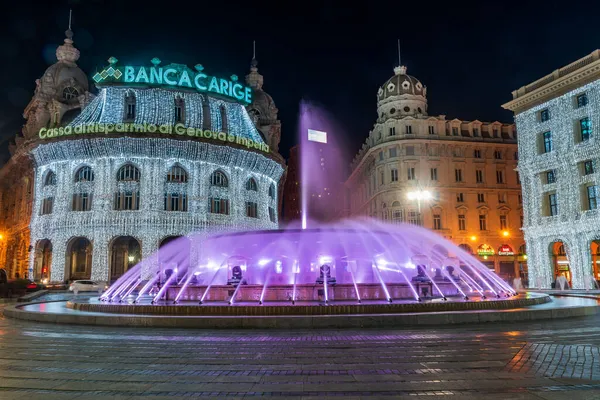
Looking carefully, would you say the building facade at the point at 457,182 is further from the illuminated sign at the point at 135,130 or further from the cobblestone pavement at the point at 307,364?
the cobblestone pavement at the point at 307,364

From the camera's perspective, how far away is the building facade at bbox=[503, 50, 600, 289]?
39812 mm

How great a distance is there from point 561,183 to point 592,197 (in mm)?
3021

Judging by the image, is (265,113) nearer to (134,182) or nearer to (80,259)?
(134,182)

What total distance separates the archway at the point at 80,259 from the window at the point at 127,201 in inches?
218

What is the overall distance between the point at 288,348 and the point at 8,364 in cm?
540

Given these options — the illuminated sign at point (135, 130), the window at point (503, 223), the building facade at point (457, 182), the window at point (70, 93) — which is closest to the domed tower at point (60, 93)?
the window at point (70, 93)

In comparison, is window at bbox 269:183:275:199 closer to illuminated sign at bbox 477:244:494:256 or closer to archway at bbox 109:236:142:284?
archway at bbox 109:236:142:284

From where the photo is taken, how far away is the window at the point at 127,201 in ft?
169

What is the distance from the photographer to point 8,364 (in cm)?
942

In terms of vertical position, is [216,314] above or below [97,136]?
below

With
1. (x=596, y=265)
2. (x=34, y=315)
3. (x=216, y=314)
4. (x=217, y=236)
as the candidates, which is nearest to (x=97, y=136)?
(x=217, y=236)

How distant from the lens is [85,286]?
143 feet

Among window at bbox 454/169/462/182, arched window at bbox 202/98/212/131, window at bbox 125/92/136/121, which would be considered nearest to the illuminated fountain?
arched window at bbox 202/98/212/131

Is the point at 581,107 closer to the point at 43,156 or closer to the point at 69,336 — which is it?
the point at 69,336
